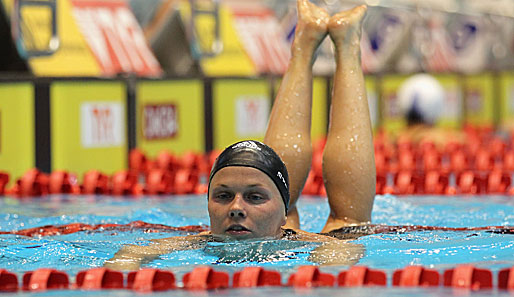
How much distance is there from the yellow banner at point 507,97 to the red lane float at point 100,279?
36.5ft

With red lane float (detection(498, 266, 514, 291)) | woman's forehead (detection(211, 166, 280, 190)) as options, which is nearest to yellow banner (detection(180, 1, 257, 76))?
woman's forehead (detection(211, 166, 280, 190))

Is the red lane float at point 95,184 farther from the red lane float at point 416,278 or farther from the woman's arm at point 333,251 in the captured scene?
the red lane float at point 416,278

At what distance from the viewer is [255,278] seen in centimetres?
317

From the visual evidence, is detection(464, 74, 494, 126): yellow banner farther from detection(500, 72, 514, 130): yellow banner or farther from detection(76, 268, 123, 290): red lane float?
detection(76, 268, 123, 290): red lane float

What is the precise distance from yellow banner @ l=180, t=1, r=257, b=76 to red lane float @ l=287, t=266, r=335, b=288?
7528mm

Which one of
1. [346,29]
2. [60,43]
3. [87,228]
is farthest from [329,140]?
[60,43]

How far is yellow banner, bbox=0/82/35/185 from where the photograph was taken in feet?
22.5

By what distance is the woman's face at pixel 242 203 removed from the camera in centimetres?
354

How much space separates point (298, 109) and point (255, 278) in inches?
55.4

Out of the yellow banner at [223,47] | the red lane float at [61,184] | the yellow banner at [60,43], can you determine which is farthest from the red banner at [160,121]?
the yellow banner at [223,47]

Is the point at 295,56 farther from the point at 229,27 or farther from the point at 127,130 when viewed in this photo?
→ the point at 229,27

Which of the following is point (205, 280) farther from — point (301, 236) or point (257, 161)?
point (301, 236)

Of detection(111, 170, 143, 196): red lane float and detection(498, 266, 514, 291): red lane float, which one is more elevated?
detection(498, 266, 514, 291): red lane float

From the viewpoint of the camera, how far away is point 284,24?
13555mm
